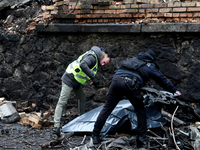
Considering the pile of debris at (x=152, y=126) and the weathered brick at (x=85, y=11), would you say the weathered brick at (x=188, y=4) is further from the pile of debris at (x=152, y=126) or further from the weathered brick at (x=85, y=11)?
the weathered brick at (x=85, y=11)

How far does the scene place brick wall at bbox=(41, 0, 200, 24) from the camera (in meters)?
4.87

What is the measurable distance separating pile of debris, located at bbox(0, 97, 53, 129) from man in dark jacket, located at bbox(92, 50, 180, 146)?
A: 1.41 meters

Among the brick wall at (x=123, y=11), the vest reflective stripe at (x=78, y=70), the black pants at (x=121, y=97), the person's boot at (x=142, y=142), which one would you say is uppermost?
the brick wall at (x=123, y=11)

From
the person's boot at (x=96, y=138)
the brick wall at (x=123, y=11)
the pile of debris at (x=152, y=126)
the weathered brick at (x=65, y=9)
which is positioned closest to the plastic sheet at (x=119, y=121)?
the pile of debris at (x=152, y=126)

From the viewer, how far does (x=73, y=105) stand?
19.1ft

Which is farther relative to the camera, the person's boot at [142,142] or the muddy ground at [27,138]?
the muddy ground at [27,138]

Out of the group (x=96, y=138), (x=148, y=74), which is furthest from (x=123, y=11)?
(x=96, y=138)

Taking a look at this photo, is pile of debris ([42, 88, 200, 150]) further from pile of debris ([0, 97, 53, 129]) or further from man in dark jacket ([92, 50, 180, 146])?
pile of debris ([0, 97, 53, 129])

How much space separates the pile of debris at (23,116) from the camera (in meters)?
5.21

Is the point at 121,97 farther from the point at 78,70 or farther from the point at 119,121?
the point at 78,70

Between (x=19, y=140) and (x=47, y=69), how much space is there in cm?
189

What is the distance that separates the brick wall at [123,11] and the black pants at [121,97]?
1678 millimetres

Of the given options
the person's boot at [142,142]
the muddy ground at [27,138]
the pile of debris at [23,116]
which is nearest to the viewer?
the person's boot at [142,142]

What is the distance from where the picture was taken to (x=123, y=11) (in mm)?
5266
